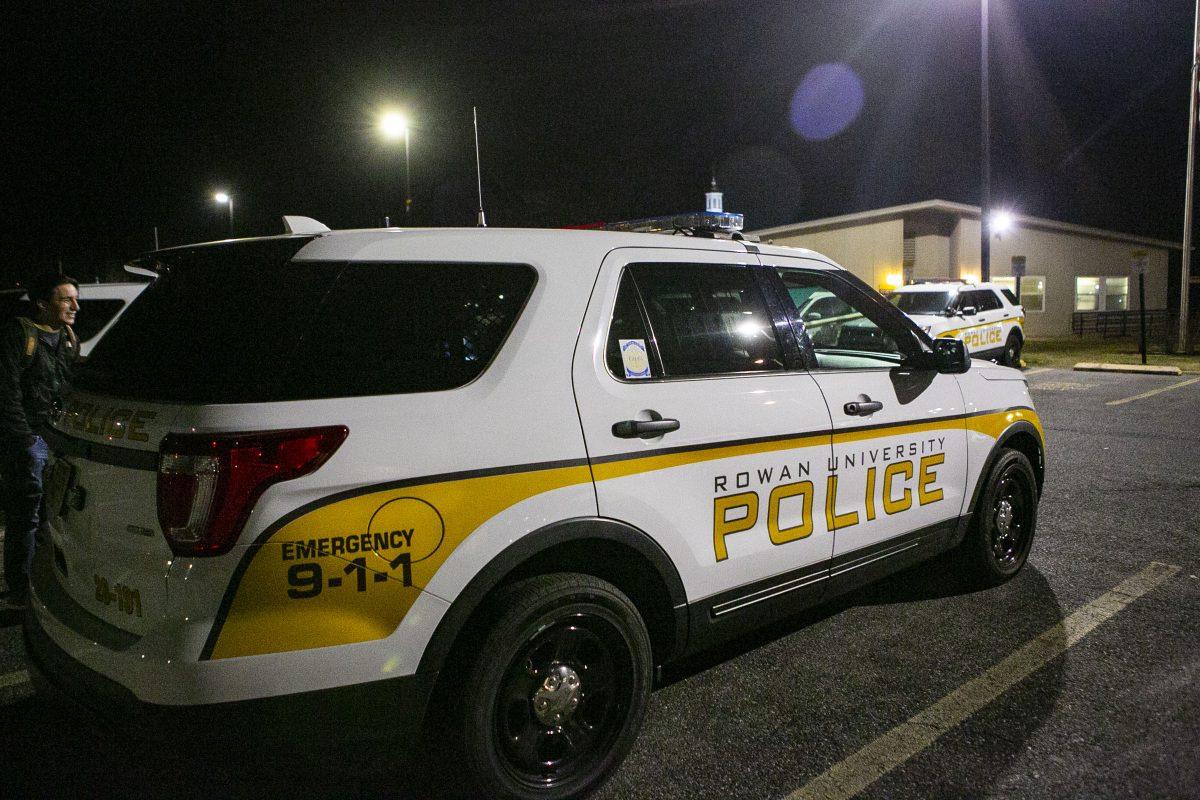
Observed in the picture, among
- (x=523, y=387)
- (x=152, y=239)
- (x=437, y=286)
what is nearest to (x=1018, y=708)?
(x=523, y=387)

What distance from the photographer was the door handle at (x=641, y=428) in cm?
261

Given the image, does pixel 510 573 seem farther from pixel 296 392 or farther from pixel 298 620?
pixel 296 392

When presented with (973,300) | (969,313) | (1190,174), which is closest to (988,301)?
(973,300)

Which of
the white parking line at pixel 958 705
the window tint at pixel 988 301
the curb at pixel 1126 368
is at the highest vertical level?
the window tint at pixel 988 301

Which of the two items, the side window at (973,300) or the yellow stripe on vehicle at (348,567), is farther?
the side window at (973,300)

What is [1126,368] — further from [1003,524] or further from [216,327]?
[216,327]

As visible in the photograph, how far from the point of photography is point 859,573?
353 cm

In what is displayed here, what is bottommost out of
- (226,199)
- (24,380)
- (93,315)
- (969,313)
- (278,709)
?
(278,709)

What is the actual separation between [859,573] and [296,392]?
2464 mm

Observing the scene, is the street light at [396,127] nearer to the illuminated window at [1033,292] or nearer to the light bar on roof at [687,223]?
the light bar on roof at [687,223]

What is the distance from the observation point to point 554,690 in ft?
8.39

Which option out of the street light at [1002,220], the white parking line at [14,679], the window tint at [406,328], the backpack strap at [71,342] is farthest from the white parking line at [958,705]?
the street light at [1002,220]

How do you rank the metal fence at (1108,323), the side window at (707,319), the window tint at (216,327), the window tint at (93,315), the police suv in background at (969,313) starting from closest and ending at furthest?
the window tint at (216,327)
the side window at (707,319)
the window tint at (93,315)
the police suv in background at (969,313)
the metal fence at (1108,323)

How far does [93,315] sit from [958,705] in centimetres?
869
